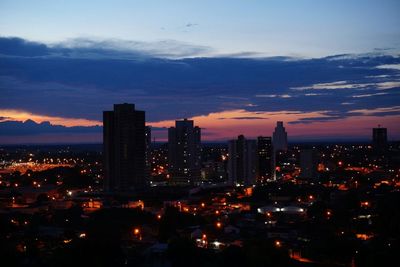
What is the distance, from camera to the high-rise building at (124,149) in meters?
21.6

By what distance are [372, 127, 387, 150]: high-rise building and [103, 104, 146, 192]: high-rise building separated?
30087 mm

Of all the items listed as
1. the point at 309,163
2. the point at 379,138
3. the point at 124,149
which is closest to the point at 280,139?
the point at 379,138

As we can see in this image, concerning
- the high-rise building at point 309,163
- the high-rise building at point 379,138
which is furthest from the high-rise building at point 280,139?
the high-rise building at point 309,163

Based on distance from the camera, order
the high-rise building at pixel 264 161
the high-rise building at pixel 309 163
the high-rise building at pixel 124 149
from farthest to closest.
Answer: the high-rise building at pixel 309 163 < the high-rise building at pixel 264 161 < the high-rise building at pixel 124 149

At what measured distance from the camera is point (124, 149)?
861 inches

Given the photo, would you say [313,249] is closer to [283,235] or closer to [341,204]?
[283,235]

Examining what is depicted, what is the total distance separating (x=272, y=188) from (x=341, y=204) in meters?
5.37

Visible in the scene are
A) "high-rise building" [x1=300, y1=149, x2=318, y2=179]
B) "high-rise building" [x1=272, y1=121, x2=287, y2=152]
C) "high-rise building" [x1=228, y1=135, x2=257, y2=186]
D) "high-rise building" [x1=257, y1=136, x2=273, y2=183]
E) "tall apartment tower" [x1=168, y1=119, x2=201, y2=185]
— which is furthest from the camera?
"high-rise building" [x1=272, y1=121, x2=287, y2=152]

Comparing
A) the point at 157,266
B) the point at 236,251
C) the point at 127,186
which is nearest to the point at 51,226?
the point at 157,266

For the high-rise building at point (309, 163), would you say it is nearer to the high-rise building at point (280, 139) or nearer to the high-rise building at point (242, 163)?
the high-rise building at point (242, 163)

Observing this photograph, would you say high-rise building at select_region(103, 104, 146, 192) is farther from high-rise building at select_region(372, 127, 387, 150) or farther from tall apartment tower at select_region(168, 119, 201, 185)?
high-rise building at select_region(372, 127, 387, 150)

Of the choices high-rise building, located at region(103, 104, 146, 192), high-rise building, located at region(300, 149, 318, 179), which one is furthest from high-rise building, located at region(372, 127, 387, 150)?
high-rise building, located at region(103, 104, 146, 192)

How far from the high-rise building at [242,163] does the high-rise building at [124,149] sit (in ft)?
16.8

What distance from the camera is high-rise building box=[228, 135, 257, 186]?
25.5 m
